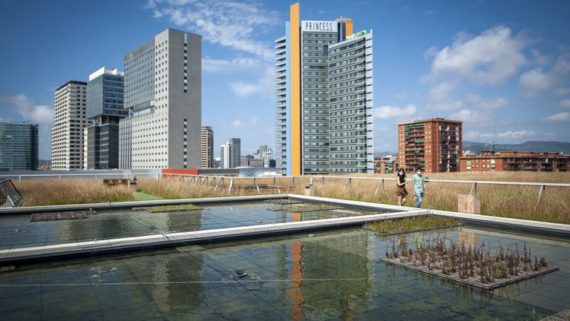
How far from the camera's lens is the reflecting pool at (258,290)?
4.42 m

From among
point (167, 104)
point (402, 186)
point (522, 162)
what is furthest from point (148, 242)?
point (522, 162)

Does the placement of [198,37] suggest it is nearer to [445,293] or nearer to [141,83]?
[141,83]

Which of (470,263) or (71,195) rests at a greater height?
(71,195)

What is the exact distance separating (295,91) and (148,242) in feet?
437

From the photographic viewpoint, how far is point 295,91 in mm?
137875

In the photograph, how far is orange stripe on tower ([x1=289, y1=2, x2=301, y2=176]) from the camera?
136000mm

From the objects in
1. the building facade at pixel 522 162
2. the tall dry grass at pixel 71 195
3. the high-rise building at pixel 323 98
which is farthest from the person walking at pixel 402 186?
the building facade at pixel 522 162

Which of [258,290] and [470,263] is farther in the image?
[470,263]

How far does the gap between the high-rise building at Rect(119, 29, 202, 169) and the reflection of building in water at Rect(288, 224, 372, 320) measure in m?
166

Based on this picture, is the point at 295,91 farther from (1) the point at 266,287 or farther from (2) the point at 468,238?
(1) the point at 266,287

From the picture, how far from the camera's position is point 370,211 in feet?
47.3

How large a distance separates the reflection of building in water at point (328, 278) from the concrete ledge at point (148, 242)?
1012 millimetres

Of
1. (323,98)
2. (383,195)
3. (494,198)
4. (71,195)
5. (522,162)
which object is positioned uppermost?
(323,98)

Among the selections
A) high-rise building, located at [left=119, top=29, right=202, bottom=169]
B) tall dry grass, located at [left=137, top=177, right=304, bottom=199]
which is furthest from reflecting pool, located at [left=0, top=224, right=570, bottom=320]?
high-rise building, located at [left=119, top=29, right=202, bottom=169]
